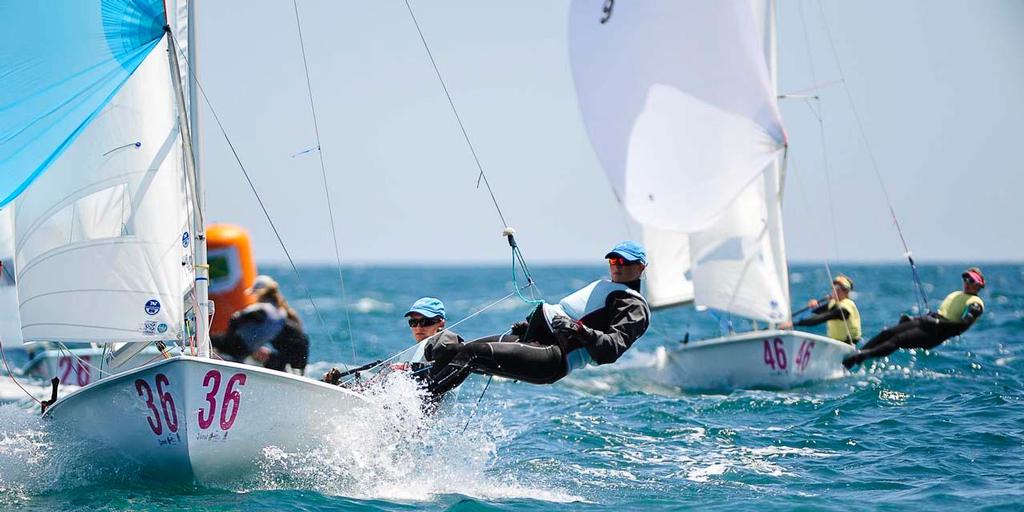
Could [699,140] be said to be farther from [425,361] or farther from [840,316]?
[425,361]

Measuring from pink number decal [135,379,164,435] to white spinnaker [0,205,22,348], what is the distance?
2680mm

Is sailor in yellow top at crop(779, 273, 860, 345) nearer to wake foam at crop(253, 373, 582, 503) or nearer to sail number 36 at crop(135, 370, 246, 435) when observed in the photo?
wake foam at crop(253, 373, 582, 503)

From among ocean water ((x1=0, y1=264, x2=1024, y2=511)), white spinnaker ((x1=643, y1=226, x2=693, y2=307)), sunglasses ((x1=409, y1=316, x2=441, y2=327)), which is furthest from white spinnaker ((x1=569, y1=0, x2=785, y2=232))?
sunglasses ((x1=409, y1=316, x2=441, y2=327))

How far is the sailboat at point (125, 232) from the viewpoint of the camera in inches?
234

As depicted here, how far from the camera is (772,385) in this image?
11148mm

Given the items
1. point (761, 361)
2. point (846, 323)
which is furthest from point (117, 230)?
point (846, 323)

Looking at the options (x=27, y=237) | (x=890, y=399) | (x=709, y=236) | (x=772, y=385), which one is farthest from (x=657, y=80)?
(x=27, y=237)

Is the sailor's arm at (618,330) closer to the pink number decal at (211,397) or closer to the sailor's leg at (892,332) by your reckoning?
the pink number decal at (211,397)

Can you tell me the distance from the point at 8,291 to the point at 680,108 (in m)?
6.77

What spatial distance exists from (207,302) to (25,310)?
101 centimetres

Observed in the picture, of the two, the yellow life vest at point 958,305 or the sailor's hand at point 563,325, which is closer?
the sailor's hand at point 563,325

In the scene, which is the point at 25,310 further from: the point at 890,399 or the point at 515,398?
the point at 890,399

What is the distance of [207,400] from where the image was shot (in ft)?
19.1

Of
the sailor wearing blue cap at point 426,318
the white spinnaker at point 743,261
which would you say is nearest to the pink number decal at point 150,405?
the sailor wearing blue cap at point 426,318
